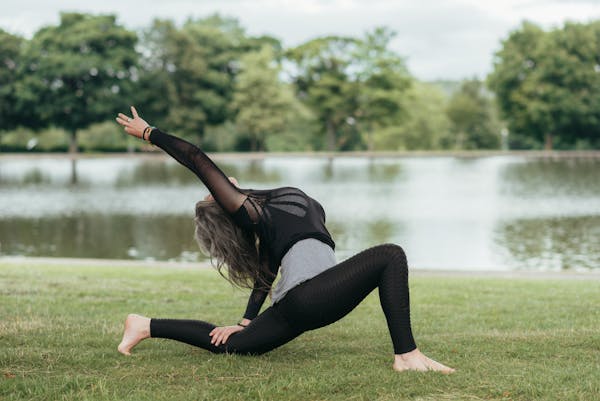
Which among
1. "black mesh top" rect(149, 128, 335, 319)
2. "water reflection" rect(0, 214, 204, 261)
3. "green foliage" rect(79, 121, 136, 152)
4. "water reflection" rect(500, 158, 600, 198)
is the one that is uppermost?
"green foliage" rect(79, 121, 136, 152)

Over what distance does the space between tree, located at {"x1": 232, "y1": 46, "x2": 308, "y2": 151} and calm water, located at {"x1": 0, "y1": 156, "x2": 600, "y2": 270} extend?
30.0 metres

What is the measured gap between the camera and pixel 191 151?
3957mm

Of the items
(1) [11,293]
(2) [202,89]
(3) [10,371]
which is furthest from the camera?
(2) [202,89]

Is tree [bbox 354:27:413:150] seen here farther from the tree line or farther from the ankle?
the ankle

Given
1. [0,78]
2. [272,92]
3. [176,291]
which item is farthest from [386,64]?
[176,291]

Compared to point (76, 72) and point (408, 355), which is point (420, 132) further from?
point (408, 355)

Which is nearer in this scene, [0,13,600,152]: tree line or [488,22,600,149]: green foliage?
[0,13,600,152]: tree line

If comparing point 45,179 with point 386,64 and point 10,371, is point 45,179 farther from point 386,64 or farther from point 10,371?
point 386,64

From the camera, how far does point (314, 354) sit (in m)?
4.30

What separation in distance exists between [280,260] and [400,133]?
271 ft

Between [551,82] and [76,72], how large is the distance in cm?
4214

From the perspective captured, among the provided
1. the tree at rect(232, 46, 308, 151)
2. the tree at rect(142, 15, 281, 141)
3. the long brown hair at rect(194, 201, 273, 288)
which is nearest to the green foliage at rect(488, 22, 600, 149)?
the tree at rect(232, 46, 308, 151)

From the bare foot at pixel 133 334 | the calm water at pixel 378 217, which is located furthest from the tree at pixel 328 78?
the bare foot at pixel 133 334

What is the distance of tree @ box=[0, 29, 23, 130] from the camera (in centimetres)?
6469
